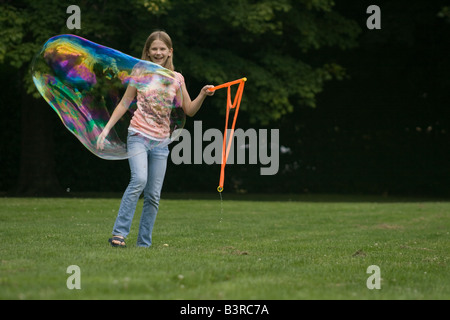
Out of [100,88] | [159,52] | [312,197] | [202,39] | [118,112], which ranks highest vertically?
[202,39]

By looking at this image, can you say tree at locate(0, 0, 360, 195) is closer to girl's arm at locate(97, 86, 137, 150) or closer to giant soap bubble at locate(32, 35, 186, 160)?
giant soap bubble at locate(32, 35, 186, 160)

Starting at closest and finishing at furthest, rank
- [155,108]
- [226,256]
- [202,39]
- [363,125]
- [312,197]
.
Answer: [226,256] < [155,108] < [202,39] < [312,197] < [363,125]

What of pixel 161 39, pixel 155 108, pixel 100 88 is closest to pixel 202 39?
pixel 100 88

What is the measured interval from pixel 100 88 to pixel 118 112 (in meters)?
0.40

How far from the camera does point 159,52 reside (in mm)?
6883

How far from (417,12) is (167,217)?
1231 cm

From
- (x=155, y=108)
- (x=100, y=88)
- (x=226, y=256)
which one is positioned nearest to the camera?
(x=226, y=256)

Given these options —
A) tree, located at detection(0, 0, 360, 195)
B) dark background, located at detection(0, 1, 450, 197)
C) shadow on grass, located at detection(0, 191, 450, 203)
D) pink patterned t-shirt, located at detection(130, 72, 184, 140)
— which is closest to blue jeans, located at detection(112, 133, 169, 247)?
pink patterned t-shirt, located at detection(130, 72, 184, 140)

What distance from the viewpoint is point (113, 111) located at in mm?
7098

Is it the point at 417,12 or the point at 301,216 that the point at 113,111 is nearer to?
the point at 301,216

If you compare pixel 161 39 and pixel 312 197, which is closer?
pixel 161 39

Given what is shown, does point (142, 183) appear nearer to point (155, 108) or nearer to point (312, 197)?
point (155, 108)

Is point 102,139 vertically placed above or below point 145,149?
above
